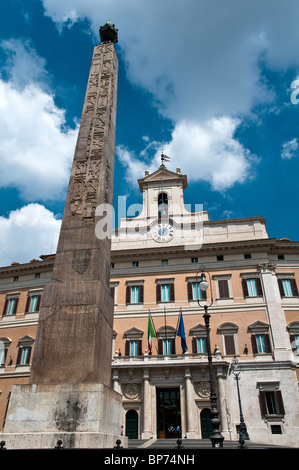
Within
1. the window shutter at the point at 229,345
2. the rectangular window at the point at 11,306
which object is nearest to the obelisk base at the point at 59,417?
the window shutter at the point at 229,345

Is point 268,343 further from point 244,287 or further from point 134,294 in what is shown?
point 134,294

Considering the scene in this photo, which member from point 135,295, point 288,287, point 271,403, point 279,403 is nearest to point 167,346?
point 135,295

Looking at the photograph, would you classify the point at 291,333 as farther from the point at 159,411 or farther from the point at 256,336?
the point at 159,411

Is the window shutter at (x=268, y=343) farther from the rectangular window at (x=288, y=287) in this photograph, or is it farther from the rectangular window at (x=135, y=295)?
the rectangular window at (x=135, y=295)

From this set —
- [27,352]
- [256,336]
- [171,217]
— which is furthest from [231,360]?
[27,352]

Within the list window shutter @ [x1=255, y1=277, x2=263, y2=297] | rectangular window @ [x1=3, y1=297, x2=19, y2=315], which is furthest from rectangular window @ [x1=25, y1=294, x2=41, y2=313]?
window shutter @ [x1=255, y1=277, x2=263, y2=297]

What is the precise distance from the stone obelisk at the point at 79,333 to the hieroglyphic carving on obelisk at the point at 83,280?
18 millimetres

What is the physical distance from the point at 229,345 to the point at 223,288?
4.02m

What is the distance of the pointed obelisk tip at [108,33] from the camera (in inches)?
495

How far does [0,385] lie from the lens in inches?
1032

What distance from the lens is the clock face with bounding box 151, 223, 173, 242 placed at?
91.7 ft

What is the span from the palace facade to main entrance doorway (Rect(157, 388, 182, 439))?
0.19ft

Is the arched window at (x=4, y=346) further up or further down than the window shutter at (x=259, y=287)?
further down

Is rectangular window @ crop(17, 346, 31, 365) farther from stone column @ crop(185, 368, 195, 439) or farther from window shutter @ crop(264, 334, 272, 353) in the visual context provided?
window shutter @ crop(264, 334, 272, 353)
